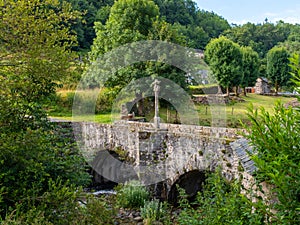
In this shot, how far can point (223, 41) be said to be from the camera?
26109mm

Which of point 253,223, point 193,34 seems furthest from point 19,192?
point 193,34

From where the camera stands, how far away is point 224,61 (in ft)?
84.7

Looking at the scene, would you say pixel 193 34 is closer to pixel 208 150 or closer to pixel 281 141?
pixel 208 150

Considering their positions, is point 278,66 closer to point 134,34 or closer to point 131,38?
point 134,34

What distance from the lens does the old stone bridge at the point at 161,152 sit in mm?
9398

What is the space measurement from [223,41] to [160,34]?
1100 centimetres

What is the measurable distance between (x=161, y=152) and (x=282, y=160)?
8.69 meters

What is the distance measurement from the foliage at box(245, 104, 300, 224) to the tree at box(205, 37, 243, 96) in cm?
2326

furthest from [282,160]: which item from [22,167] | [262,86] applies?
[262,86]

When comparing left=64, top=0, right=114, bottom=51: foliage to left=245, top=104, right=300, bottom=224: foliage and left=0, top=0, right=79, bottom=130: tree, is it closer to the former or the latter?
left=0, top=0, right=79, bottom=130: tree

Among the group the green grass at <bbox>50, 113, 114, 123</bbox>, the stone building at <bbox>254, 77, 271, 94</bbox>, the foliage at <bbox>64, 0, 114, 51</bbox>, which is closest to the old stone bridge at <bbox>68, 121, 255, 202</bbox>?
the green grass at <bbox>50, 113, 114, 123</bbox>

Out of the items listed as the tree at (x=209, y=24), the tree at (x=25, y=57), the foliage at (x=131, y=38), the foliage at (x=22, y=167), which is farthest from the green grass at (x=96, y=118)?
the tree at (x=209, y=24)

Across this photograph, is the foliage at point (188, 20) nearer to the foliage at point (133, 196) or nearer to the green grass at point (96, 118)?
the green grass at point (96, 118)

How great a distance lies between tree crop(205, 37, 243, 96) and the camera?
25.7 meters
